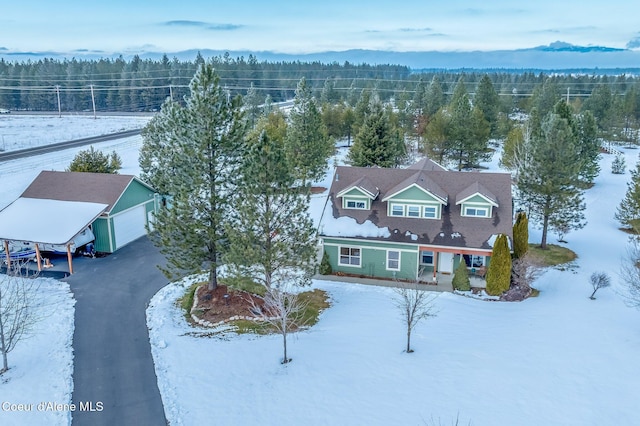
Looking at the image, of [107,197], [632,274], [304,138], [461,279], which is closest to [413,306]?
[461,279]

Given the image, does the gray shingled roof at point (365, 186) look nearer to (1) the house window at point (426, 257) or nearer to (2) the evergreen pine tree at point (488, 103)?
(1) the house window at point (426, 257)

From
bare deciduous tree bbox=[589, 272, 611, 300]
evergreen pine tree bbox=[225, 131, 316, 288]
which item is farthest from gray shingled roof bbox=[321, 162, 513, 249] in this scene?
evergreen pine tree bbox=[225, 131, 316, 288]

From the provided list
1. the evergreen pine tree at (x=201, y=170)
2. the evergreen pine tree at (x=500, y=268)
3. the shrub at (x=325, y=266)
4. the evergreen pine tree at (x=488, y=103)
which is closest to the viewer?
the evergreen pine tree at (x=201, y=170)

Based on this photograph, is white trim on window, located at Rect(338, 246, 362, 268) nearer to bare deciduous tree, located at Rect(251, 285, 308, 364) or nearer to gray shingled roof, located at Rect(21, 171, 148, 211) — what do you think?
bare deciduous tree, located at Rect(251, 285, 308, 364)

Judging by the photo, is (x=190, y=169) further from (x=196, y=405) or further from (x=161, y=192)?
(x=161, y=192)

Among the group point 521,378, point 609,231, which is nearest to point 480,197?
point 521,378

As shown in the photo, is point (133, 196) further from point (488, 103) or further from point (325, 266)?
point (488, 103)

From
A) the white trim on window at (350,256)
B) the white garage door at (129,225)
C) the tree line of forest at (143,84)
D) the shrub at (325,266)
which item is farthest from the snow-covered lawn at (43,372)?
the tree line of forest at (143,84)
